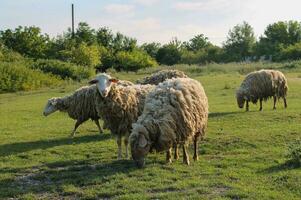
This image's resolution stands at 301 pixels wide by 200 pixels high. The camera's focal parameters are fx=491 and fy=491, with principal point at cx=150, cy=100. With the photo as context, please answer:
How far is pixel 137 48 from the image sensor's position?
81.6m

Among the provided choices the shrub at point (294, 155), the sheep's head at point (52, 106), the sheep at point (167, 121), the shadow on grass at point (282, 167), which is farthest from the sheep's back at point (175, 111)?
the sheep's head at point (52, 106)

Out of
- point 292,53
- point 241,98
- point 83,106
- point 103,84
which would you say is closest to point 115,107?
point 103,84

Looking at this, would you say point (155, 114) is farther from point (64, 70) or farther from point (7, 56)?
point (7, 56)

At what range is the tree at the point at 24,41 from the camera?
6788cm

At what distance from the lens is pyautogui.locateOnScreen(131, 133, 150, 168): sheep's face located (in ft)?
36.1

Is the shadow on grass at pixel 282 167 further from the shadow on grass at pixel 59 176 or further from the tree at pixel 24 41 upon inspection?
the tree at pixel 24 41

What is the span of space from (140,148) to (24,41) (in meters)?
60.4

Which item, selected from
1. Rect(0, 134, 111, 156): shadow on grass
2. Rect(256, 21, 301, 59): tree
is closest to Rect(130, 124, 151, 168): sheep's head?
Rect(0, 134, 111, 156): shadow on grass

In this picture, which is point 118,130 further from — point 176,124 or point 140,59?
point 140,59

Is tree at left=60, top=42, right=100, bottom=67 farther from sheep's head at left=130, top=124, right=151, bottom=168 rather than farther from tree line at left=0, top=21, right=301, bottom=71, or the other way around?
sheep's head at left=130, top=124, right=151, bottom=168

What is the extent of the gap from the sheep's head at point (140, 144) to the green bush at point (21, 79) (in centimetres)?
3416

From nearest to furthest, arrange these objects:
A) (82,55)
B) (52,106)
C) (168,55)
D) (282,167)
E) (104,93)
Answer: (282,167) < (104,93) < (52,106) < (82,55) < (168,55)

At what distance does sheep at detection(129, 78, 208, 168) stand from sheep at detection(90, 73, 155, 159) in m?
1.40

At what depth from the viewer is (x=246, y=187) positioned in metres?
9.34
